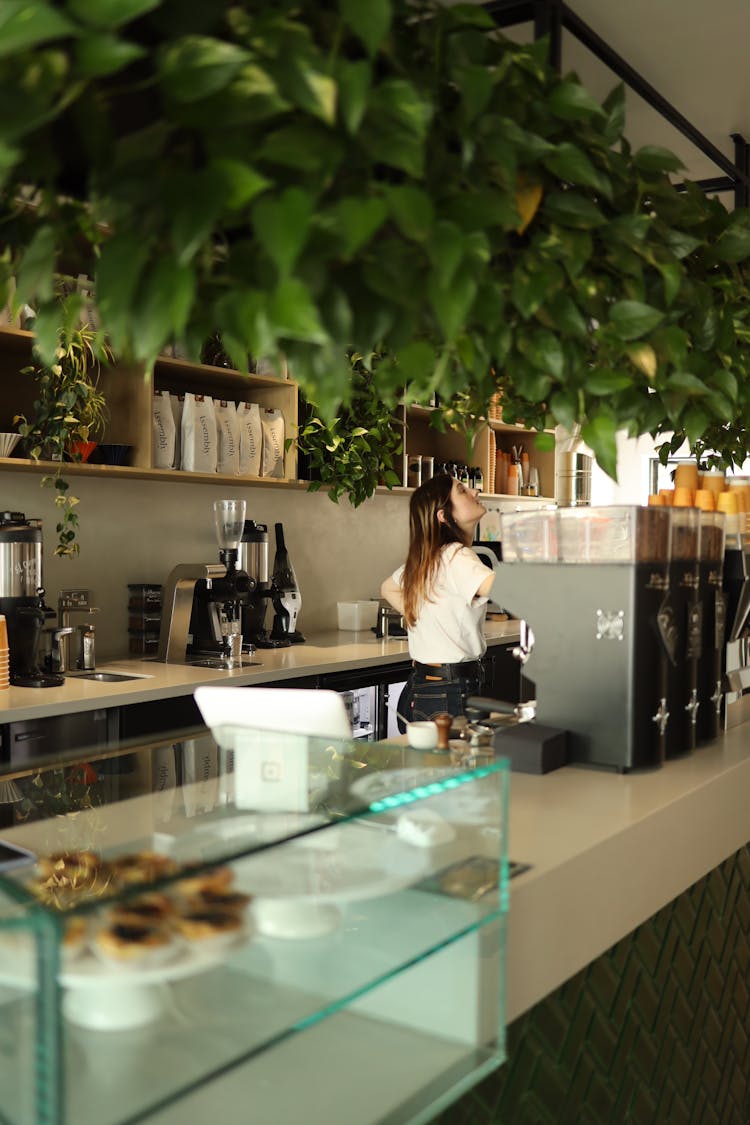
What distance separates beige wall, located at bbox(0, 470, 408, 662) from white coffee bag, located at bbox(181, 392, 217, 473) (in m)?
0.33

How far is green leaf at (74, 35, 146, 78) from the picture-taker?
702 mm

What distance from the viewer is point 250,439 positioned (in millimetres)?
4613

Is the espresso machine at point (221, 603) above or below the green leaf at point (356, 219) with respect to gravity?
below

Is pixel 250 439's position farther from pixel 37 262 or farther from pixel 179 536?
pixel 37 262

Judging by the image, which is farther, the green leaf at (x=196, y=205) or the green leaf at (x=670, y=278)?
Result: the green leaf at (x=670, y=278)

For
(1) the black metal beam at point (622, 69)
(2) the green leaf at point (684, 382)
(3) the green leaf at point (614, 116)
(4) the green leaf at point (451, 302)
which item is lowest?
(4) the green leaf at point (451, 302)

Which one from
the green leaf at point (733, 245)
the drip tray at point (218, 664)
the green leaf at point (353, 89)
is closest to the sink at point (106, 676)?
the drip tray at point (218, 664)

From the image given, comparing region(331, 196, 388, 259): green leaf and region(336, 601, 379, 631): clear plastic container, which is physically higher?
region(331, 196, 388, 259): green leaf

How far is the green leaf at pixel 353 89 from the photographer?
0.83m

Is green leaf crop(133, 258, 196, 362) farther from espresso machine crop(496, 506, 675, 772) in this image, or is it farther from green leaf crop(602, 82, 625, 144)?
espresso machine crop(496, 506, 675, 772)

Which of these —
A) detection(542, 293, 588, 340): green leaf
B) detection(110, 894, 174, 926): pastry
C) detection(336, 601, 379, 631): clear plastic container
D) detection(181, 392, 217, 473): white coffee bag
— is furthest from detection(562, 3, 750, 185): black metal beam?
detection(336, 601, 379, 631): clear plastic container

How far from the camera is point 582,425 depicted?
1.55 meters

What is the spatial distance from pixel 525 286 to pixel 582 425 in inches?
11.5

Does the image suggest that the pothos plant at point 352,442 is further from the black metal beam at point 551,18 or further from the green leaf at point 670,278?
the green leaf at point 670,278
